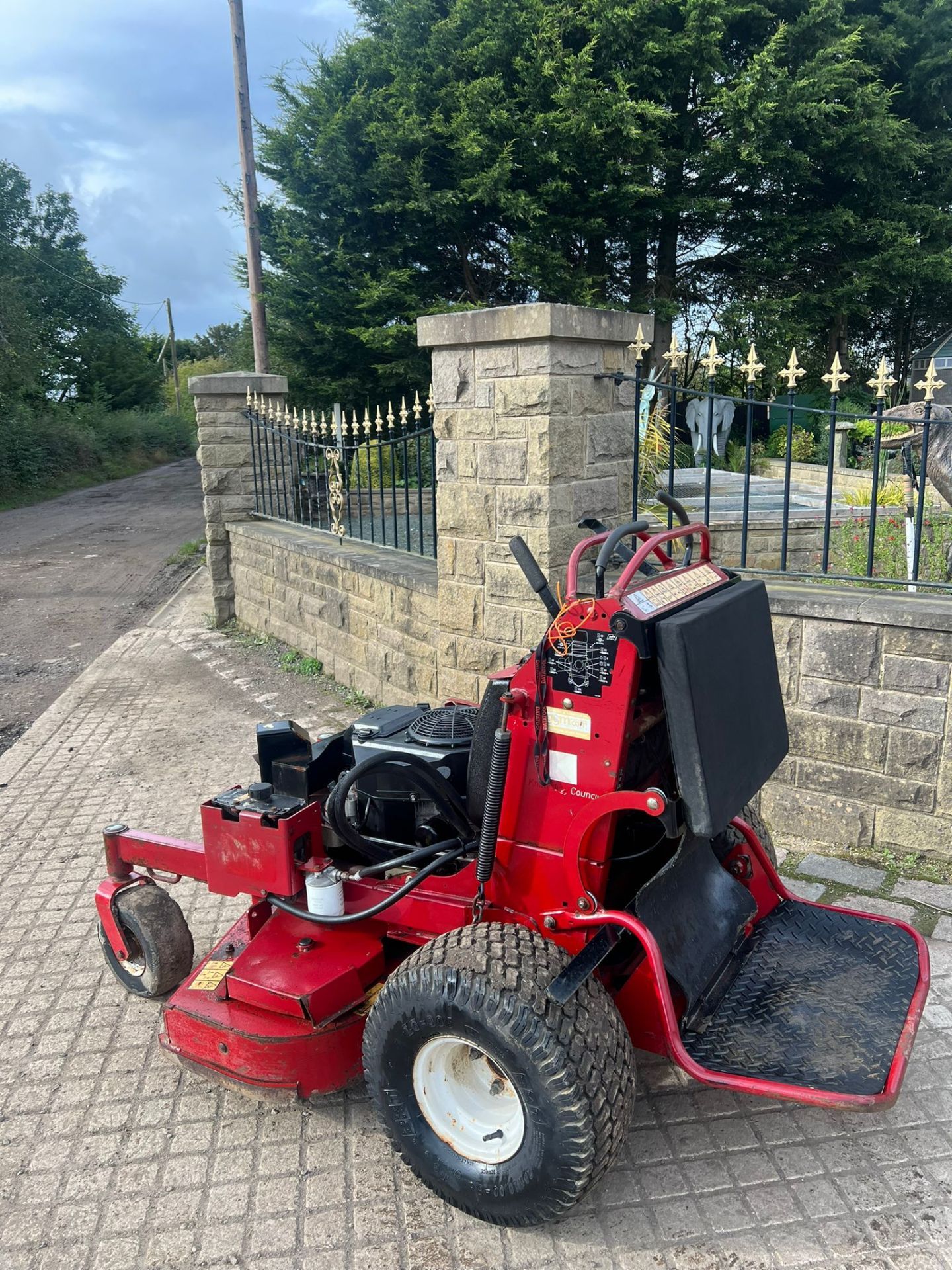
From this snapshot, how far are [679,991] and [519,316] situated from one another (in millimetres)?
2802

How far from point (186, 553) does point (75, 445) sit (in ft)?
51.7

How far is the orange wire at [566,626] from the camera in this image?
7.23 ft

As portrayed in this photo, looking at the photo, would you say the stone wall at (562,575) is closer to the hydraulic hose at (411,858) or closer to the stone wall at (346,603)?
the stone wall at (346,603)

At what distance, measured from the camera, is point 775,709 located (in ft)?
8.40

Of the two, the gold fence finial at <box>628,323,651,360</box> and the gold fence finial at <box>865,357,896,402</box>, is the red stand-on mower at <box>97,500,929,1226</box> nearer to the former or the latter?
the gold fence finial at <box>865,357,896,402</box>

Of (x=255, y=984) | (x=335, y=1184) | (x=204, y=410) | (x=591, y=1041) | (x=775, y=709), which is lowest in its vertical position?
(x=335, y=1184)

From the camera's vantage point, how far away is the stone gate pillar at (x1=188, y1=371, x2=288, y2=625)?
880cm

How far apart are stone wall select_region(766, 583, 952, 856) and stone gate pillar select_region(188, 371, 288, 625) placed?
246 inches

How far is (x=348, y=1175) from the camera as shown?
2439mm

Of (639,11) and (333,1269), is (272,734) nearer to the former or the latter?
(333,1269)

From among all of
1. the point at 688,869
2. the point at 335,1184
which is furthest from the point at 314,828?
the point at 688,869

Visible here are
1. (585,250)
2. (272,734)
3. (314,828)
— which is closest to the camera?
(314,828)

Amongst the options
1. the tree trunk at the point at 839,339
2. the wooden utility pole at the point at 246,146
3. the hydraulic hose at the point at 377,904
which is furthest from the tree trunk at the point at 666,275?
the hydraulic hose at the point at 377,904

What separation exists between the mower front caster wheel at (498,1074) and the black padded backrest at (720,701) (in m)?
0.54
